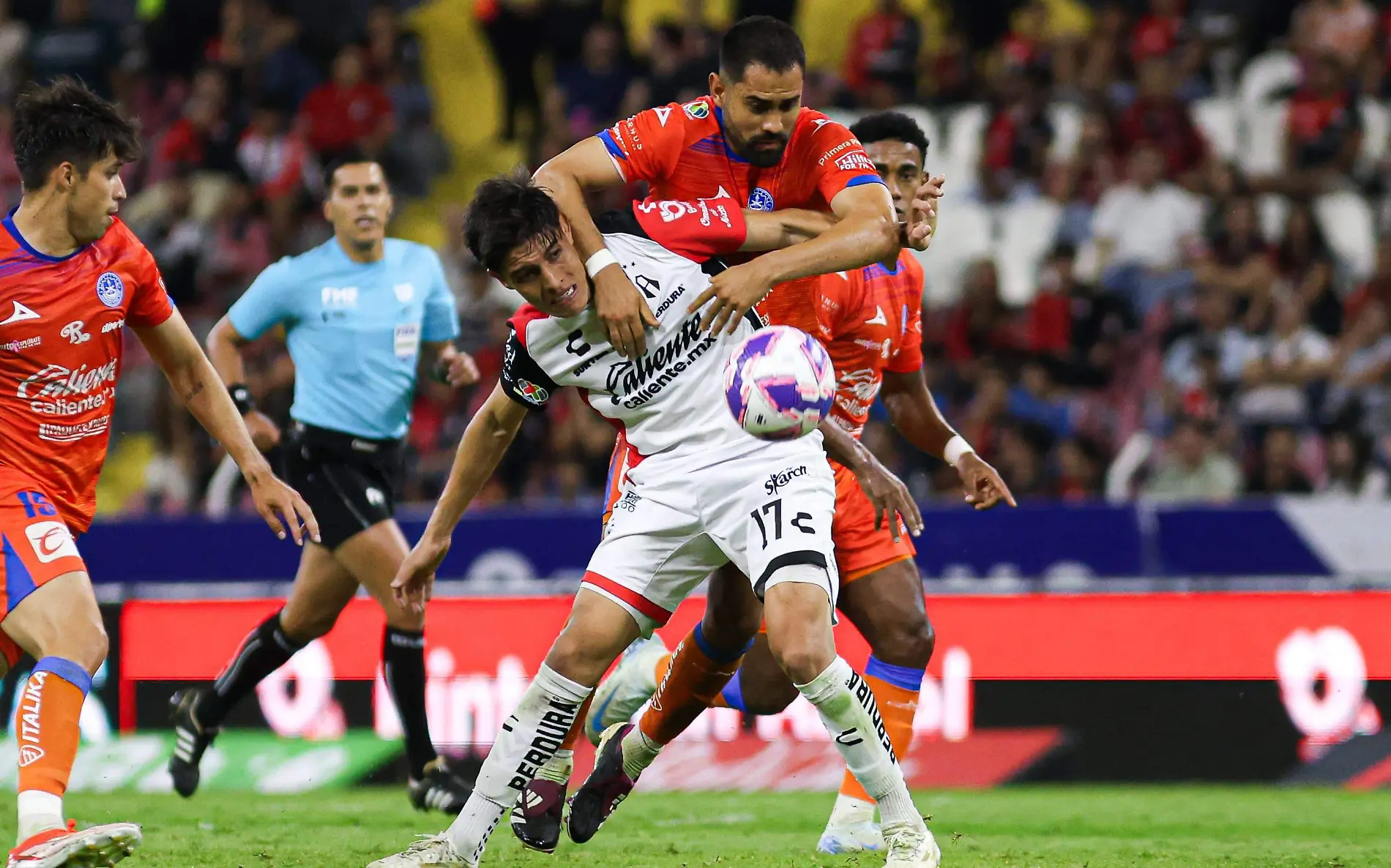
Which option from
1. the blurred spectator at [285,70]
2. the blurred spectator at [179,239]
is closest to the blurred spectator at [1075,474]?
the blurred spectator at [179,239]

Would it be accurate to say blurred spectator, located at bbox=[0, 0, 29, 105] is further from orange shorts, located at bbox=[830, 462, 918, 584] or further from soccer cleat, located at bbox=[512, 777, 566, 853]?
soccer cleat, located at bbox=[512, 777, 566, 853]

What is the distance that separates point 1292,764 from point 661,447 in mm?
4694

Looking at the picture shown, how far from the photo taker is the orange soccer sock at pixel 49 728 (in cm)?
516

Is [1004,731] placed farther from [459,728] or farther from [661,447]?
[661,447]

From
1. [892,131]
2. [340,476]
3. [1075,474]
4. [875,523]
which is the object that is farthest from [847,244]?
[1075,474]

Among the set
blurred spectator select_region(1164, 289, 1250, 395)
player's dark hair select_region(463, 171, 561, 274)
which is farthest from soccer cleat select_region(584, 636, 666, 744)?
blurred spectator select_region(1164, 289, 1250, 395)

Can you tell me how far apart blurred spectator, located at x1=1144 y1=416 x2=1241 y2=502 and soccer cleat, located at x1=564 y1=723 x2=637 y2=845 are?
21.7 ft

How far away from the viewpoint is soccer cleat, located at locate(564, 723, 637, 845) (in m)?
6.08

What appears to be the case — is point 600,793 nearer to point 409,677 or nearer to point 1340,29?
point 409,677

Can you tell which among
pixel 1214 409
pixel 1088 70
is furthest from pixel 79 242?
pixel 1088 70

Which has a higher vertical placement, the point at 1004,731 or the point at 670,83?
the point at 670,83

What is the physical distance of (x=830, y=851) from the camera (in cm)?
626

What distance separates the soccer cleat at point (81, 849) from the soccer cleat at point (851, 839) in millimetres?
2532

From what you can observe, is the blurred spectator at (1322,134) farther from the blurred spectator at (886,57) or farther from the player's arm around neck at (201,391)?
the player's arm around neck at (201,391)
